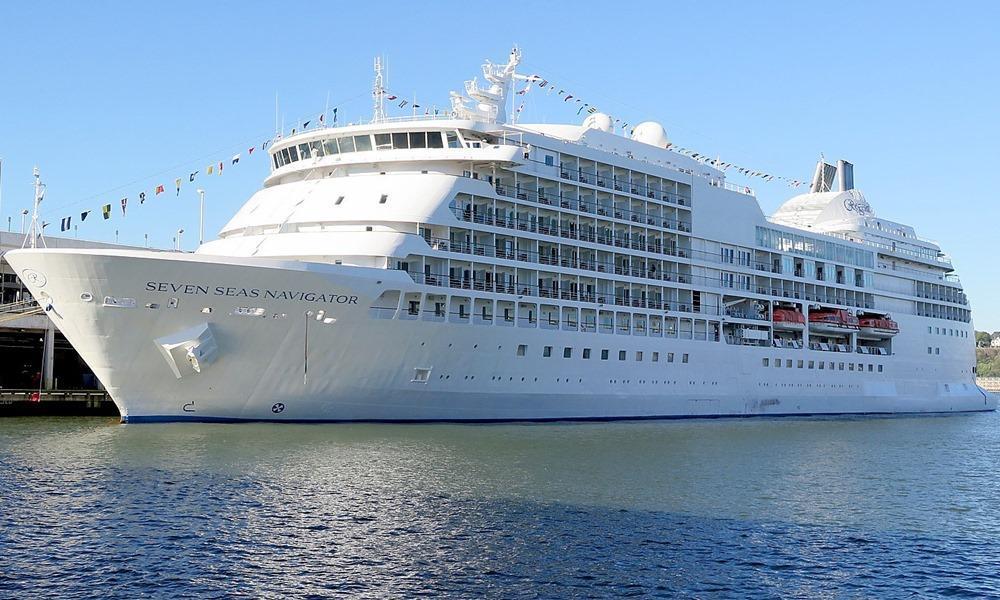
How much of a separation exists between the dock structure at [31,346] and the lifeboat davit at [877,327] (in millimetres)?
39449

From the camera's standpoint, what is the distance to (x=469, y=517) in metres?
18.2

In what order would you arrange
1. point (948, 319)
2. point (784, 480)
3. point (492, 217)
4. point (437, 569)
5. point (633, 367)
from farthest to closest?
point (948, 319) < point (633, 367) < point (492, 217) < point (784, 480) < point (437, 569)

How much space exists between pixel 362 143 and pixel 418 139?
2.14m

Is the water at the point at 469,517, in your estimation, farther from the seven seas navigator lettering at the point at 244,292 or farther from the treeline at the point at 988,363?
the treeline at the point at 988,363

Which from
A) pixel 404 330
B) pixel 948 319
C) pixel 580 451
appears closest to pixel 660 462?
pixel 580 451

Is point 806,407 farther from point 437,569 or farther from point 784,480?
point 437,569

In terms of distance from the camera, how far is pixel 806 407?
48.2 meters

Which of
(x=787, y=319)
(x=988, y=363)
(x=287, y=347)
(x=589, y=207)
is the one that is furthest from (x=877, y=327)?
(x=988, y=363)

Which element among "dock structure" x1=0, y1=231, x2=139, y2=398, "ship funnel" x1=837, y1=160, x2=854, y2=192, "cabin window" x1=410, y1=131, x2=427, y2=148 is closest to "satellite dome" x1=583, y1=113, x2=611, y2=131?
"cabin window" x1=410, y1=131, x2=427, y2=148

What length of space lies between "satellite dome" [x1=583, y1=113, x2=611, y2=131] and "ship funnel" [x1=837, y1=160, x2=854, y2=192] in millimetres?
21848

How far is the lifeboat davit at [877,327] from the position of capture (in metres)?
52.4

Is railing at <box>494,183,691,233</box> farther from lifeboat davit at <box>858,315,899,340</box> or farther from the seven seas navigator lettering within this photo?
lifeboat davit at <box>858,315,899,340</box>

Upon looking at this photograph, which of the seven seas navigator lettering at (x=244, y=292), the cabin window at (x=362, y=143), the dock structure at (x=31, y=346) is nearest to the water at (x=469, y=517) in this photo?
the seven seas navigator lettering at (x=244, y=292)

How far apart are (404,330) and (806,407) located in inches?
1007
